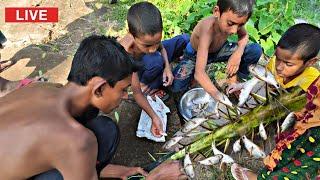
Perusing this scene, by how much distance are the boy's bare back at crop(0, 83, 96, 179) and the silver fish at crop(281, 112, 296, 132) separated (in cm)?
119

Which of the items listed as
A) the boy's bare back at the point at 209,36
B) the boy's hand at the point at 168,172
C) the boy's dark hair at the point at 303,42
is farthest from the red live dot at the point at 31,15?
the boy's dark hair at the point at 303,42

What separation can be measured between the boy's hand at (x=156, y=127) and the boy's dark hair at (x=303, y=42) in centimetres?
86

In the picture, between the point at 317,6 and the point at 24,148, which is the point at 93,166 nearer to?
the point at 24,148

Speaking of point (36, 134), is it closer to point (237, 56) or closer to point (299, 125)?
point (299, 125)

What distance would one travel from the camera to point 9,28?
3.68 m

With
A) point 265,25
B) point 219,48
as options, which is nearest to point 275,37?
point 265,25

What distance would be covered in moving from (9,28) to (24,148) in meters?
2.31

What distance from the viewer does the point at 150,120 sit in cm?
278

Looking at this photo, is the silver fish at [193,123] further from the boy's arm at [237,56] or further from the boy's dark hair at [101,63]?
the boy's dark hair at [101,63]

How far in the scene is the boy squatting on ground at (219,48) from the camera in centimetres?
260

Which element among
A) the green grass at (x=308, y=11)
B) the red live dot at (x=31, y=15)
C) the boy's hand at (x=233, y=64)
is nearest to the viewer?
the boy's hand at (x=233, y=64)

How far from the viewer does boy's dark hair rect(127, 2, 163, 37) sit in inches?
96.1

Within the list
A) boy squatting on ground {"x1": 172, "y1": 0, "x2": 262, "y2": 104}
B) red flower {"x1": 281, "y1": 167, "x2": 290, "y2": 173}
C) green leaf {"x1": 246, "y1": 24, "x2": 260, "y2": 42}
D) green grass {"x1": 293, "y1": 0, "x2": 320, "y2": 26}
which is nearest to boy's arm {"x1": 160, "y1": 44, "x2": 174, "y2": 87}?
boy squatting on ground {"x1": 172, "y1": 0, "x2": 262, "y2": 104}

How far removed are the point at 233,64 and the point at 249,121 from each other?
1.79 feet
